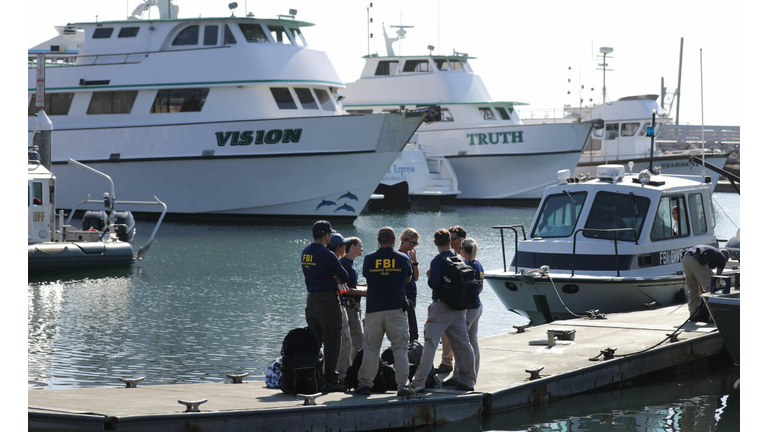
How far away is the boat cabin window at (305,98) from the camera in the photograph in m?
30.5

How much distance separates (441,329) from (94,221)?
15404mm

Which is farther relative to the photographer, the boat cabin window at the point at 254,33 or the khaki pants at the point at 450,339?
the boat cabin window at the point at 254,33

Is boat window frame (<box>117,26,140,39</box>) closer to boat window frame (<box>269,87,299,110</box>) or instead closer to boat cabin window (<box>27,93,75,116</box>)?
boat cabin window (<box>27,93,75,116</box>)

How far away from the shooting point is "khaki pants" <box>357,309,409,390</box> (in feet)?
24.7

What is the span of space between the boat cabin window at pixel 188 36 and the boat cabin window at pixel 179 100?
1.48 meters

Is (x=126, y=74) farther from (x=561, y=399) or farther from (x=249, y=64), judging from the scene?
(x=561, y=399)

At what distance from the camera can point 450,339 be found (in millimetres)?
7836

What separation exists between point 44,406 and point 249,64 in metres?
23.1

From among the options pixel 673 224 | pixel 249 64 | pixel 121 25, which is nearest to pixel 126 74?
pixel 121 25

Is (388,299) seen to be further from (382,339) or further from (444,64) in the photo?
(444,64)

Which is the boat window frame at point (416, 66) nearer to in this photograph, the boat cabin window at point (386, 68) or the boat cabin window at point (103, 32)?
the boat cabin window at point (386, 68)

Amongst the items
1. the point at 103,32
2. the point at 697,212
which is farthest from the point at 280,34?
the point at 697,212

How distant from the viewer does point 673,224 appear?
43.2 ft

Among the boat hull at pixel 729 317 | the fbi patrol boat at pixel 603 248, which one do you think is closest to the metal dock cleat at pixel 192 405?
the boat hull at pixel 729 317
